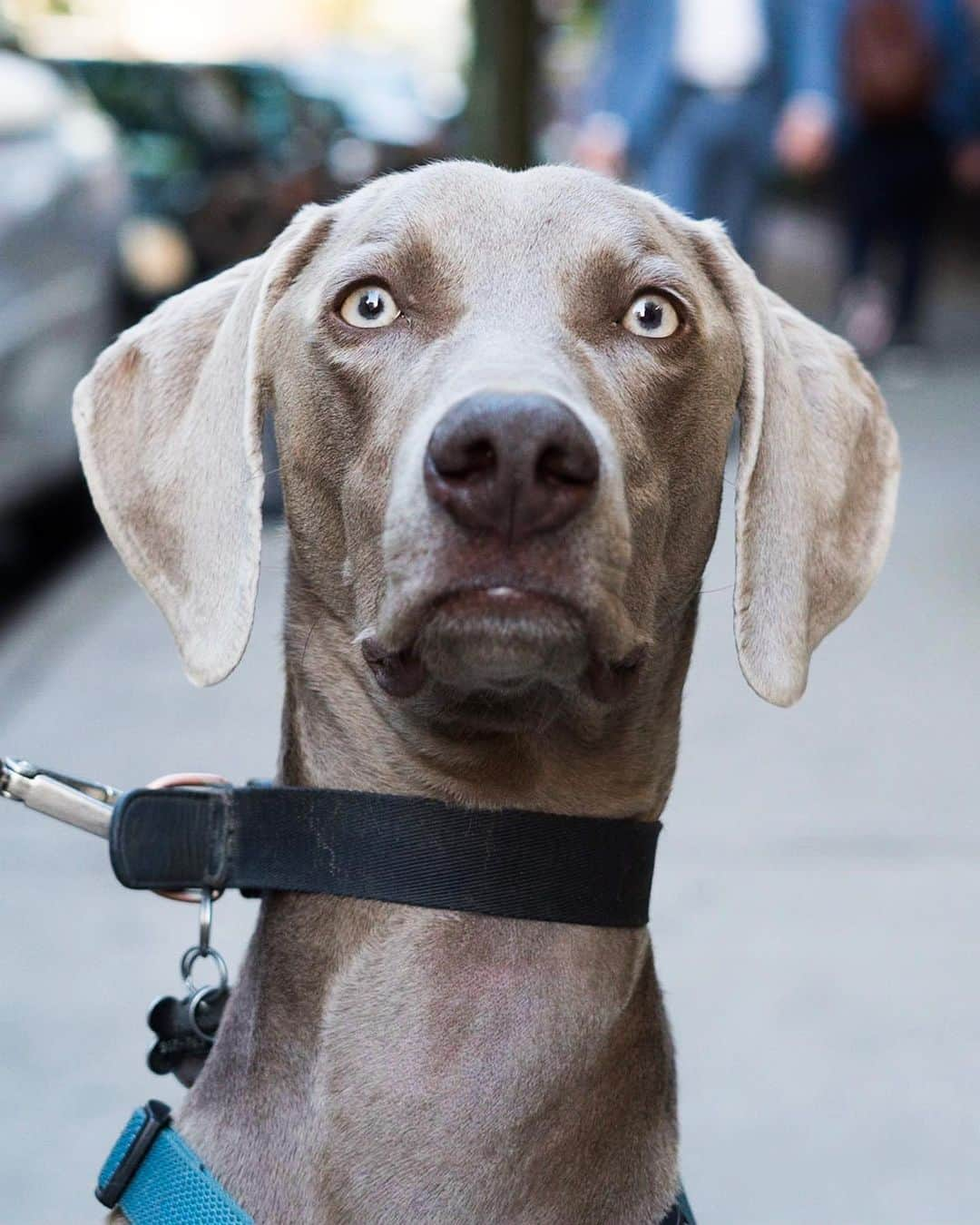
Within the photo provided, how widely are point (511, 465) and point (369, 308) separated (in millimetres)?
503

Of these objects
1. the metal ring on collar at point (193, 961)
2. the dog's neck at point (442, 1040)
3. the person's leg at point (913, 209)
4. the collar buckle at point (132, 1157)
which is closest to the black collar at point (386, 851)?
the dog's neck at point (442, 1040)

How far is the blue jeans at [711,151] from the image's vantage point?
8031 millimetres

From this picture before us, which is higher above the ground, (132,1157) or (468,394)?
(468,394)

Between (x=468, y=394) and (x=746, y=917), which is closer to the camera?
(x=468, y=394)

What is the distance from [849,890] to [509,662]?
2.96 m

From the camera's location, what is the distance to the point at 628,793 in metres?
2.44

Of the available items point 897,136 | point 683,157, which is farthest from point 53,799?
point 897,136

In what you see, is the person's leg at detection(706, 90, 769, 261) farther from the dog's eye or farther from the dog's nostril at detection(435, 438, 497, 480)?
the dog's nostril at detection(435, 438, 497, 480)

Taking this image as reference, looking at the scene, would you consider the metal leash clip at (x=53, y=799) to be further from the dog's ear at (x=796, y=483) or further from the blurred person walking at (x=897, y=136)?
the blurred person walking at (x=897, y=136)

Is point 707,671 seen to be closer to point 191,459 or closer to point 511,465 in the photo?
point 191,459

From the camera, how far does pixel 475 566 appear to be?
203cm

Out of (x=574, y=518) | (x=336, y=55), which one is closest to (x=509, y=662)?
(x=574, y=518)

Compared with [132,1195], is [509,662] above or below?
above

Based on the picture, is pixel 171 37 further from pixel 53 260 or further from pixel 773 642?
pixel 773 642
